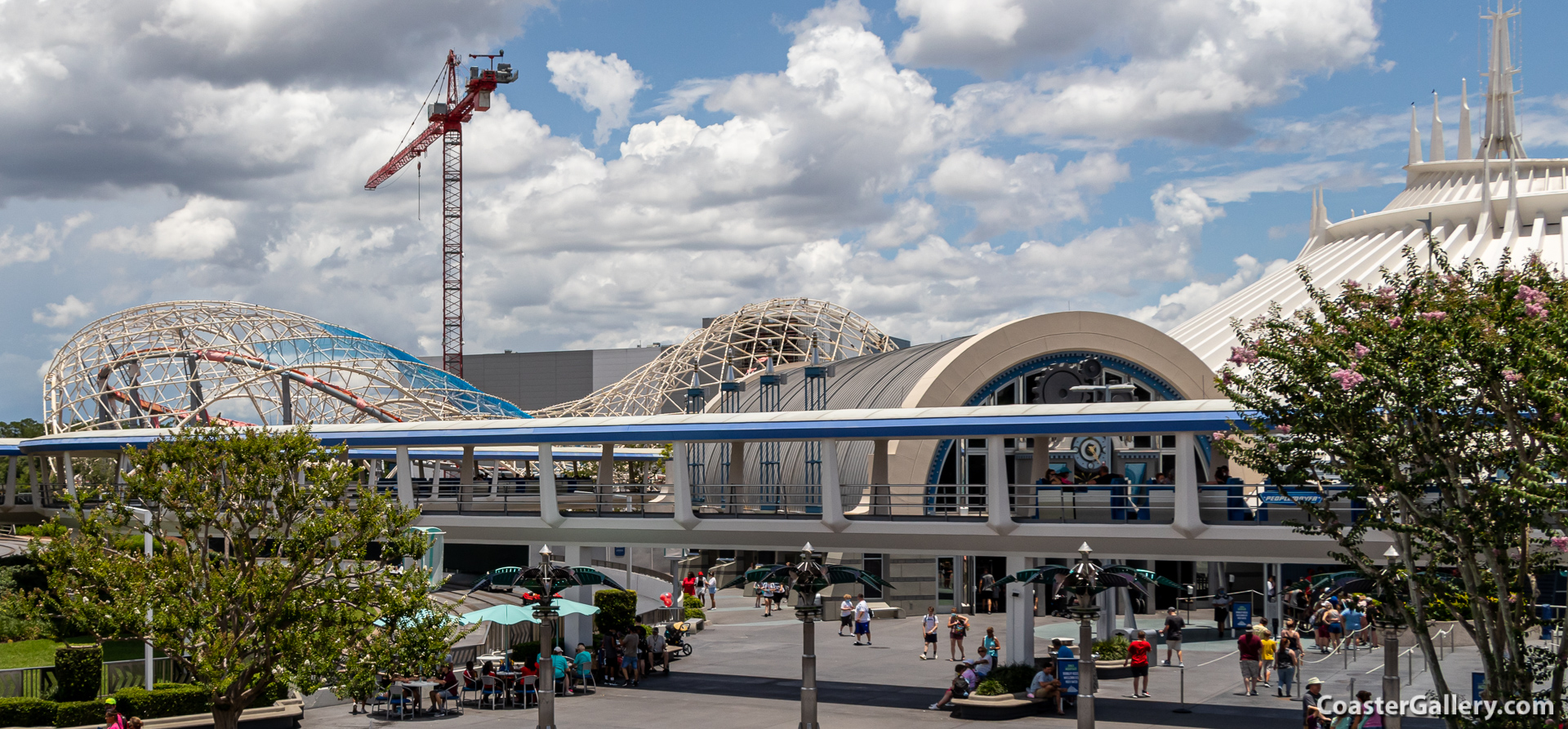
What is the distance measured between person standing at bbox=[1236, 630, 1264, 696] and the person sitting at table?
16.2m

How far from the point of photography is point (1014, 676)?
2694 centimetres

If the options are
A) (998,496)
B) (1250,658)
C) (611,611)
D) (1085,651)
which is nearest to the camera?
(1085,651)

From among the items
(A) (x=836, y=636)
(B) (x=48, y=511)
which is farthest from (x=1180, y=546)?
(B) (x=48, y=511)

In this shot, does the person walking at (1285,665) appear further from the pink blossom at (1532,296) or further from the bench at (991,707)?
the pink blossom at (1532,296)

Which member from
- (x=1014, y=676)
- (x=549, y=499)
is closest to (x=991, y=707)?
(x=1014, y=676)

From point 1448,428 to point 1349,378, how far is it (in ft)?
5.49

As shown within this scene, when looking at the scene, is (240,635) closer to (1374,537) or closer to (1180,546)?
(1180,546)

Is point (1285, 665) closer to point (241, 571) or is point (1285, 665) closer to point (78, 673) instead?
point (241, 571)

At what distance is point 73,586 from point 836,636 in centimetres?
2272

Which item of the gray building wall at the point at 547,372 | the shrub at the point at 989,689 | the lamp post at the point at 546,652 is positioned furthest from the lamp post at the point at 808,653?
the gray building wall at the point at 547,372

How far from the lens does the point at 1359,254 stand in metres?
74.9

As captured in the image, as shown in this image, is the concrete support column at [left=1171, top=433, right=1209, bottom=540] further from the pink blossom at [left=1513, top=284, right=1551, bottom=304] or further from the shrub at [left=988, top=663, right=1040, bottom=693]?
the pink blossom at [left=1513, top=284, right=1551, bottom=304]

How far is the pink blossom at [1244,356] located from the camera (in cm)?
1948

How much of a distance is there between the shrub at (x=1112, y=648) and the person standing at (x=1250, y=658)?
3406 millimetres
